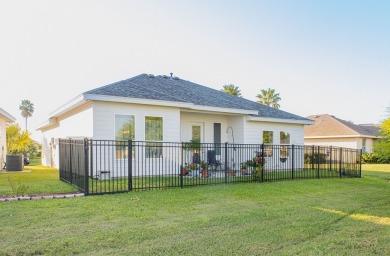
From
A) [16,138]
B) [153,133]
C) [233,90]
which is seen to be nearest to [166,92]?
[153,133]

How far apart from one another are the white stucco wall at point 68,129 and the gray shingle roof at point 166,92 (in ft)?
4.34

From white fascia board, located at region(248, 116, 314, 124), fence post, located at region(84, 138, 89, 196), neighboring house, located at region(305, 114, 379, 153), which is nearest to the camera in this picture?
fence post, located at region(84, 138, 89, 196)

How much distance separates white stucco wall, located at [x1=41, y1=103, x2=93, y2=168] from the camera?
11242 mm

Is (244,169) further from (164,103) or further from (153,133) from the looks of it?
(164,103)

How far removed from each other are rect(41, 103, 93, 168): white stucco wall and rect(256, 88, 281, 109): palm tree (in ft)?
83.4

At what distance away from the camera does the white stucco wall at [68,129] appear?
1124cm

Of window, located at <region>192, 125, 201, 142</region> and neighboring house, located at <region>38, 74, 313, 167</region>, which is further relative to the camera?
window, located at <region>192, 125, 201, 142</region>

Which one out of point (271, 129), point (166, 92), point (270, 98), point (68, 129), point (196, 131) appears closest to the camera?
point (166, 92)

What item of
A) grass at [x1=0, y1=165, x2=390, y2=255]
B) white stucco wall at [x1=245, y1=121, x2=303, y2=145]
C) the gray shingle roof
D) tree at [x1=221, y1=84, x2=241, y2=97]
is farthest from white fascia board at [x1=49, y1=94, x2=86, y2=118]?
tree at [x1=221, y1=84, x2=241, y2=97]

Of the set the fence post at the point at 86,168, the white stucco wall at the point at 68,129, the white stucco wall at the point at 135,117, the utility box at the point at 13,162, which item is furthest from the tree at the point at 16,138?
the fence post at the point at 86,168

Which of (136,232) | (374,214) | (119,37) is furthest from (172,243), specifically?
(119,37)

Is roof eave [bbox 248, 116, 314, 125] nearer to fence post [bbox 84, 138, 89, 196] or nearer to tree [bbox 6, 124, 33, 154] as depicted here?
fence post [bbox 84, 138, 89, 196]

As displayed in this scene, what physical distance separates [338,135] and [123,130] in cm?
2255

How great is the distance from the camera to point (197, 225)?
16.0ft
